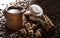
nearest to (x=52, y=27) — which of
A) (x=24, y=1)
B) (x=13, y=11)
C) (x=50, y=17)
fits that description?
(x=50, y=17)

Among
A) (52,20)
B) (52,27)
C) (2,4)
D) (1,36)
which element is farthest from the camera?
(2,4)

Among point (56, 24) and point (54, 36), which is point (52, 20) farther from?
point (54, 36)

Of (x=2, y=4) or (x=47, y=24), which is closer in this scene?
(x=47, y=24)

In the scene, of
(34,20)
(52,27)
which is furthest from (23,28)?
(52,27)

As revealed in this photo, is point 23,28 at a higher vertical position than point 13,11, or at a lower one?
lower

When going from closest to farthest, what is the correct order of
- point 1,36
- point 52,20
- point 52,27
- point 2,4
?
point 1,36
point 52,27
point 52,20
point 2,4

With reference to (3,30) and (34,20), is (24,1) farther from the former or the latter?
(3,30)
